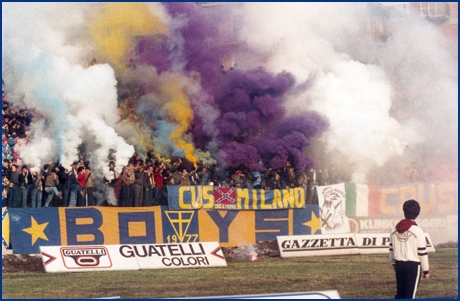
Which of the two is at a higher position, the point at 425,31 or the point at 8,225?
the point at 425,31

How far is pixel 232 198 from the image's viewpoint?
10383 mm

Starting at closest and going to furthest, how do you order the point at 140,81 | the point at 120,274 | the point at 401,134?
the point at 120,274 → the point at 140,81 → the point at 401,134

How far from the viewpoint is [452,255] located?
10.4 metres

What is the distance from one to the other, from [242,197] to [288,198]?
26.6 inches

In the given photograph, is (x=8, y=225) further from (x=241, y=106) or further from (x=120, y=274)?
(x=241, y=106)

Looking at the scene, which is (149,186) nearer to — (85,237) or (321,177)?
(85,237)

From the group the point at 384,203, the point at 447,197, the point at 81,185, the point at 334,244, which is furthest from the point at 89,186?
the point at 447,197

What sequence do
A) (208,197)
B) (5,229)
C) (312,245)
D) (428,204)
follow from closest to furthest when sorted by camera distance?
(5,229), (208,197), (312,245), (428,204)

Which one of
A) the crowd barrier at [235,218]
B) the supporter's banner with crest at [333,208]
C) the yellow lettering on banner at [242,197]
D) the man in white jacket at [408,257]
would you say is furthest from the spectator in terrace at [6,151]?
the man in white jacket at [408,257]

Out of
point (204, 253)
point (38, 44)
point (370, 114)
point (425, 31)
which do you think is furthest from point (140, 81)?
point (425, 31)

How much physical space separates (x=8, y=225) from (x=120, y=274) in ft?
5.12

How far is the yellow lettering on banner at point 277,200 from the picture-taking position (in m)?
10.5

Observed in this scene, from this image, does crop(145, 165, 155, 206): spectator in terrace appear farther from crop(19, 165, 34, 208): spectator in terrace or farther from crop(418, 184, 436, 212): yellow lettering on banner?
crop(418, 184, 436, 212): yellow lettering on banner

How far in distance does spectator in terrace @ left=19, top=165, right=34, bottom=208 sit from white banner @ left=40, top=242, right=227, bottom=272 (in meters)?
0.74
